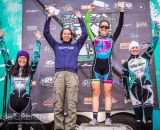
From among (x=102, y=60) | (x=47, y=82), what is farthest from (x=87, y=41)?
(x=102, y=60)

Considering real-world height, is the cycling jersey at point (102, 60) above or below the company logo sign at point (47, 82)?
above

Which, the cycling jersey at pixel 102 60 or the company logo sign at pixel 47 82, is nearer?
the cycling jersey at pixel 102 60

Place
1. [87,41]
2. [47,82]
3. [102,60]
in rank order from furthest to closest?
[87,41] < [47,82] < [102,60]

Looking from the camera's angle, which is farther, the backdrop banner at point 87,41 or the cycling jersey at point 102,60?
the backdrop banner at point 87,41

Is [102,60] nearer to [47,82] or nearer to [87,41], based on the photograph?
[87,41]

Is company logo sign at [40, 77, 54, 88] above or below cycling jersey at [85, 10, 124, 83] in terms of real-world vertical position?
below

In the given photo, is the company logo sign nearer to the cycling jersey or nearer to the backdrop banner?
the backdrop banner

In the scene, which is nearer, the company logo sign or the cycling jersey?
the cycling jersey

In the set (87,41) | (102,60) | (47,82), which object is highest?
(87,41)

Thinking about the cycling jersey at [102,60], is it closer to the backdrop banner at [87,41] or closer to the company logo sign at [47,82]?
the backdrop banner at [87,41]

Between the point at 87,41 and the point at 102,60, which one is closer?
the point at 102,60

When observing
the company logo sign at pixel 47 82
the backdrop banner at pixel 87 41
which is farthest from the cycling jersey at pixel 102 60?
the company logo sign at pixel 47 82

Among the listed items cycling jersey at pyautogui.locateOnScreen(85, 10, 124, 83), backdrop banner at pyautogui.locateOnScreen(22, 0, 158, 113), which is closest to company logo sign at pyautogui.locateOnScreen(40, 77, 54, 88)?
backdrop banner at pyautogui.locateOnScreen(22, 0, 158, 113)

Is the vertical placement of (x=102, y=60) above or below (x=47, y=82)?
above
